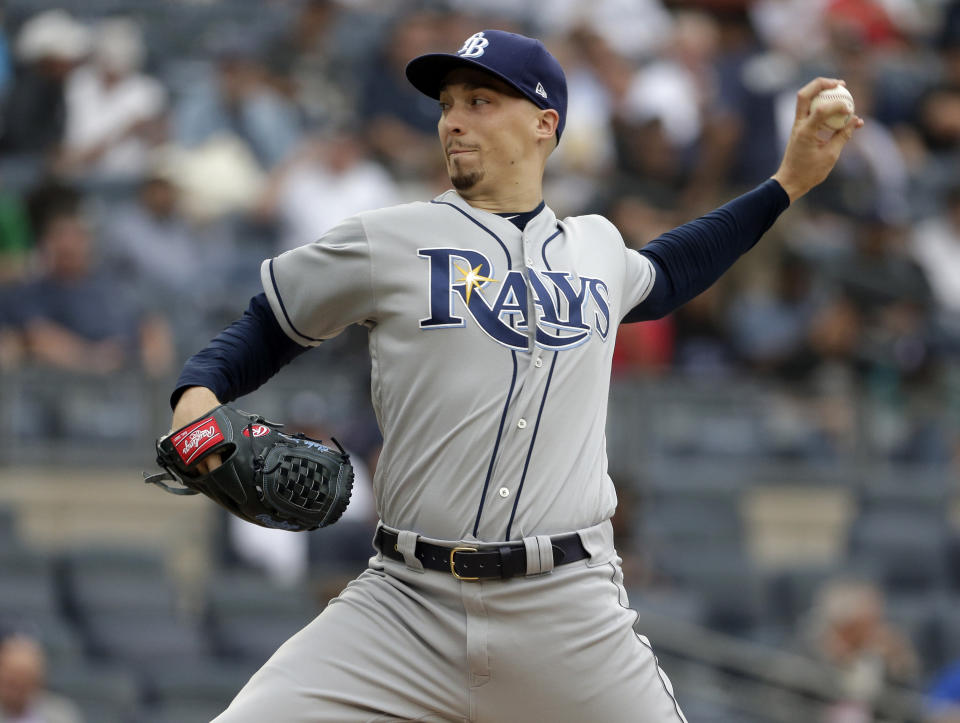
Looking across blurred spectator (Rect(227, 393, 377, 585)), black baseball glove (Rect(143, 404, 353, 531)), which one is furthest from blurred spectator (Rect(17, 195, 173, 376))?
black baseball glove (Rect(143, 404, 353, 531))

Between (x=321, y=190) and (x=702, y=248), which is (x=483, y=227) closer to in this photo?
(x=702, y=248)

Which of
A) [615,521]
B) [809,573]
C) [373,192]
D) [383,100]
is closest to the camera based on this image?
[615,521]

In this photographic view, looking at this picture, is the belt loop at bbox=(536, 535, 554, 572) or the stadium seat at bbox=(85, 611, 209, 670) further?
the stadium seat at bbox=(85, 611, 209, 670)

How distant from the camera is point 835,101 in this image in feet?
11.3

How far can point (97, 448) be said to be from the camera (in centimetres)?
786

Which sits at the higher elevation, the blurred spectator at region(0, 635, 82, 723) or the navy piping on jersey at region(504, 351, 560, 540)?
the navy piping on jersey at region(504, 351, 560, 540)

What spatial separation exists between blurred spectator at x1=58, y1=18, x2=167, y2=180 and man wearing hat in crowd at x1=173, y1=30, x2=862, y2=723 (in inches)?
263

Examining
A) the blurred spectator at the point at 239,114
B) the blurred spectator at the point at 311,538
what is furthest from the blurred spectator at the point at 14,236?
the blurred spectator at the point at 311,538

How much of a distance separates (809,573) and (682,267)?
4898mm

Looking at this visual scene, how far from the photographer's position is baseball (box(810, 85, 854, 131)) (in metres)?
3.43

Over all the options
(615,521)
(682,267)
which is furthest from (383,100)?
(682,267)

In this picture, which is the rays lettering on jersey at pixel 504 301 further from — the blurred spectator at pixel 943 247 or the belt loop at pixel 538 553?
the blurred spectator at pixel 943 247

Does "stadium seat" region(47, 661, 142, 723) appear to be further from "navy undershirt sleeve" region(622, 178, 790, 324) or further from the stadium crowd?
"navy undershirt sleeve" region(622, 178, 790, 324)

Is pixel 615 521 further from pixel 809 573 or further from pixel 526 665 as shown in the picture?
pixel 526 665
